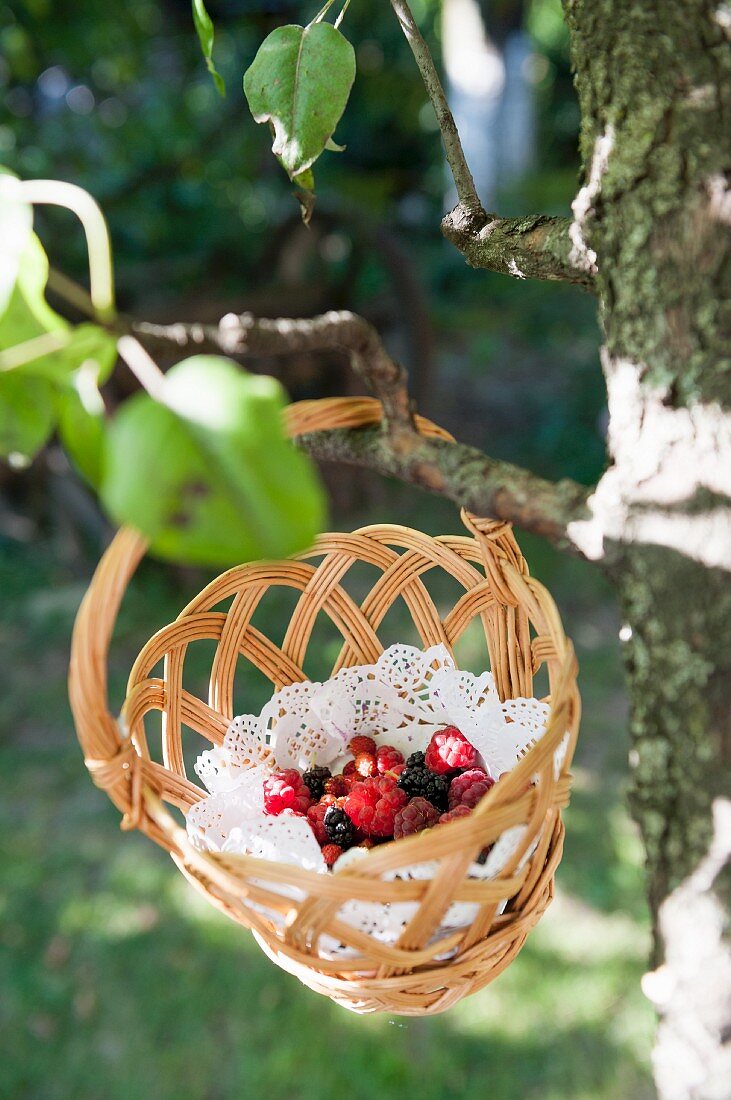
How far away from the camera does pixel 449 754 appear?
792mm

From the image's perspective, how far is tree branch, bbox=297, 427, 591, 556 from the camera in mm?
474

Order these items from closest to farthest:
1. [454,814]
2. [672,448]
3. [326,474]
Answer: [672,448] → [454,814] → [326,474]

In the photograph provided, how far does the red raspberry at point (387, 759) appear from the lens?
0.83 meters

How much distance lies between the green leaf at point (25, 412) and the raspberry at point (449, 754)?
1.66 feet

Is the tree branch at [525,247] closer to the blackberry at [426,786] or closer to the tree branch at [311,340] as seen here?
the tree branch at [311,340]

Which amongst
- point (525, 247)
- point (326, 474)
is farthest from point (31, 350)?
point (326, 474)

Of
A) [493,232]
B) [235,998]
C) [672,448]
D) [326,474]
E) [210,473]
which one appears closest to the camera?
[210,473]

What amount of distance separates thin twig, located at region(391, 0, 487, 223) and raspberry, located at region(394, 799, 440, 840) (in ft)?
1.49

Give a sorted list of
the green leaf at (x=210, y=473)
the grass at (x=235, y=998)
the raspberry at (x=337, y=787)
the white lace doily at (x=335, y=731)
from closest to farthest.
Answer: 1. the green leaf at (x=210, y=473)
2. the white lace doily at (x=335, y=731)
3. the raspberry at (x=337, y=787)
4. the grass at (x=235, y=998)

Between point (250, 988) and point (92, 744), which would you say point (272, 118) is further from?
point (250, 988)

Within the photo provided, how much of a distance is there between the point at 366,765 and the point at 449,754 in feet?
0.30

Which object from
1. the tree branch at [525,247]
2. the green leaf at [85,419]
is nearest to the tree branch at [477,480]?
the tree branch at [525,247]

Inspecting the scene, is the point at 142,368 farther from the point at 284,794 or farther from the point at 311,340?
the point at 284,794

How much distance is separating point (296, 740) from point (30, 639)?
61.5 inches
